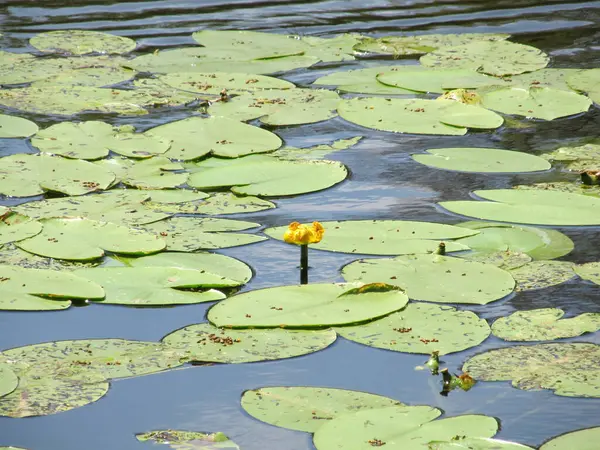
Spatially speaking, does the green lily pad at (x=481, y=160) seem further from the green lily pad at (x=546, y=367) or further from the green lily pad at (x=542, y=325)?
the green lily pad at (x=546, y=367)

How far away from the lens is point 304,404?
6.52 feet

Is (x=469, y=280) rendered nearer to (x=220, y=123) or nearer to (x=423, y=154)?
(x=423, y=154)

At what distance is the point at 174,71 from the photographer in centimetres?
439

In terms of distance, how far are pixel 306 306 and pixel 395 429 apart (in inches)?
21.9

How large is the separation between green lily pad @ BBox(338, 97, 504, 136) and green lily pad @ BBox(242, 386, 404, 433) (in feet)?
5.83

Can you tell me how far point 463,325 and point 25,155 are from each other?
1652 mm

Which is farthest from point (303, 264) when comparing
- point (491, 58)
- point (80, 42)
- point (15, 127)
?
point (80, 42)

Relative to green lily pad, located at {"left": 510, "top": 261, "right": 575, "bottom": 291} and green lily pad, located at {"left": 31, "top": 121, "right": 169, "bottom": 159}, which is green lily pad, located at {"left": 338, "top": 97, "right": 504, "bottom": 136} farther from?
green lily pad, located at {"left": 510, "top": 261, "right": 575, "bottom": 291}

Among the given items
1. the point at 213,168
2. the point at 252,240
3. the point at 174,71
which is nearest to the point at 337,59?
the point at 174,71

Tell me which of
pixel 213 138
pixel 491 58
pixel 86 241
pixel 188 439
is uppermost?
pixel 491 58

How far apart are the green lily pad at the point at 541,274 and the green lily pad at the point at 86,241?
88cm

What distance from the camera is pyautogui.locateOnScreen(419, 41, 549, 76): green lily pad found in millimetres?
4430

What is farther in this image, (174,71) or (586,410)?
(174,71)

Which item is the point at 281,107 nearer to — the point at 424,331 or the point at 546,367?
the point at 424,331
